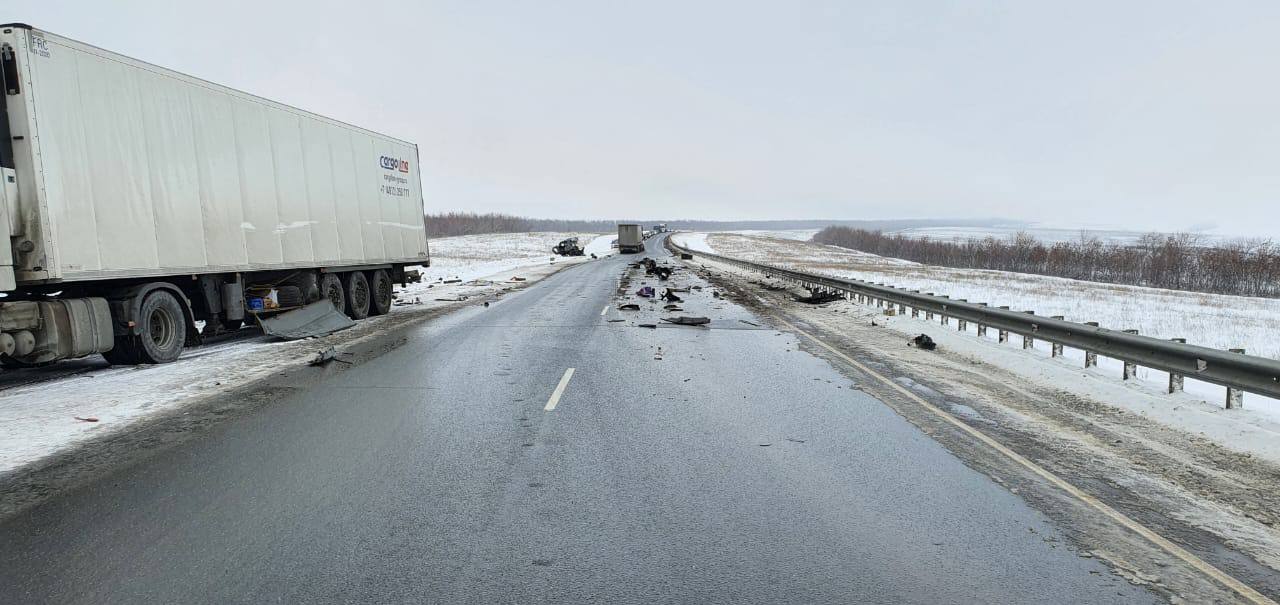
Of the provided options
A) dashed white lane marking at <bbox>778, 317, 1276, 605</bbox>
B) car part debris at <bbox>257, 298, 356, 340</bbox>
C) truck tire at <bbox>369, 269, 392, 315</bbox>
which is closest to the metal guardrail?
dashed white lane marking at <bbox>778, 317, 1276, 605</bbox>

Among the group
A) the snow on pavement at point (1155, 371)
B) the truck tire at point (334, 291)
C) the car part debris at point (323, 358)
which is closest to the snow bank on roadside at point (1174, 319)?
the snow on pavement at point (1155, 371)

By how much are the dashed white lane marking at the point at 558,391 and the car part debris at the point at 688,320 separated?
5.62 metres

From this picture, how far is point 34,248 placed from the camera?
828cm

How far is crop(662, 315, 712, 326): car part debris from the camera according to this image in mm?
14633

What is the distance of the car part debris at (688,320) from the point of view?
14.6 meters

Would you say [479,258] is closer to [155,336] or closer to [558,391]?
[155,336]

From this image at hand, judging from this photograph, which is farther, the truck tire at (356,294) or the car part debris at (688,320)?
the truck tire at (356,294)

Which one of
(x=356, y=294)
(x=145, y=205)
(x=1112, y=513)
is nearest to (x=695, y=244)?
(x=356, y=294)

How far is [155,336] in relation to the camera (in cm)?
1044

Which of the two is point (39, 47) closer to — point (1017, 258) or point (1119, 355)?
point (1119, 355)

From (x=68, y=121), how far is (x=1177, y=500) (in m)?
12.2

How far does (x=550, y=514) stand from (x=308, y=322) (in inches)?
454

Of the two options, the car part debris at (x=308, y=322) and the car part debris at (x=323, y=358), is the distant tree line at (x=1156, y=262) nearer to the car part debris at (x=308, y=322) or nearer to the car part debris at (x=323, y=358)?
the car part debris at (x=308, y=322)

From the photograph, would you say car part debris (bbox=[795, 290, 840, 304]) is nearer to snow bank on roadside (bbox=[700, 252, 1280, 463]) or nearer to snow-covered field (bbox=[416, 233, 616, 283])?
snow bank on roadside (bbox=[700, 252, 1280, 463])
